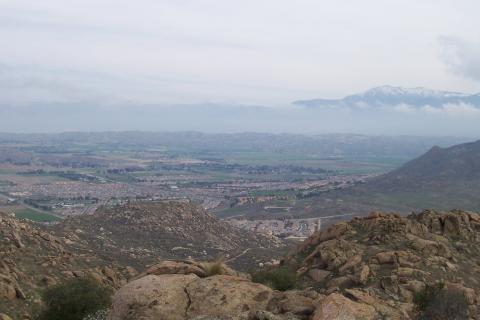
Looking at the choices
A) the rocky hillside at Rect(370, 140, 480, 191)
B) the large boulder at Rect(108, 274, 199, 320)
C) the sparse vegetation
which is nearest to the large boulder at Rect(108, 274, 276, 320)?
the large boulder at Rect(108, 274, 199, 320)

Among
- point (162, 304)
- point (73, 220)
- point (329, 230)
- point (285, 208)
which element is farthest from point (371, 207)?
point (162, 304)

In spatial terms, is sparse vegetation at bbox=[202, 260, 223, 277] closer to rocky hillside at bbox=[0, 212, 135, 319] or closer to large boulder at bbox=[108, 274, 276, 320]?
large boulder at bbox=[108, 274, 276, 320]

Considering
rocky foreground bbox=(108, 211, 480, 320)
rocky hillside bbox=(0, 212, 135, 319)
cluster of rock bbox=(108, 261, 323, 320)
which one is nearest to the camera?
cluster of rock bbox=(108, 261, 323, 320)

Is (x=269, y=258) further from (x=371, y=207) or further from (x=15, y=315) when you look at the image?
(x=371, y=207)

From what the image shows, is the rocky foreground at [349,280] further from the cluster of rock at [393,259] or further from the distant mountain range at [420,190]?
the distant mountain range at [420,190]

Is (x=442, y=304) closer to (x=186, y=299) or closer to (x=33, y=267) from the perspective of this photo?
(x=186, y=299)
